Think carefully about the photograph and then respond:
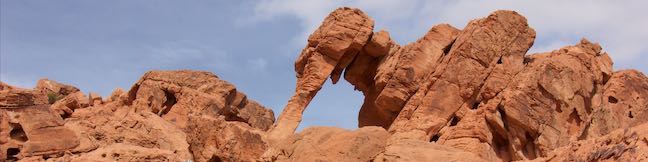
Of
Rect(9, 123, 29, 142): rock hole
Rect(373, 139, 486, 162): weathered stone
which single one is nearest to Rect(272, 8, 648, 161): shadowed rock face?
Rect(373, 139, 486, 162): weathered stone

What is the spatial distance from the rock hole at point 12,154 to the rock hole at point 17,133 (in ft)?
1.68

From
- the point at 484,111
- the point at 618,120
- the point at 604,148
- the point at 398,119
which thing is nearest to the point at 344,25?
the point at 398,119

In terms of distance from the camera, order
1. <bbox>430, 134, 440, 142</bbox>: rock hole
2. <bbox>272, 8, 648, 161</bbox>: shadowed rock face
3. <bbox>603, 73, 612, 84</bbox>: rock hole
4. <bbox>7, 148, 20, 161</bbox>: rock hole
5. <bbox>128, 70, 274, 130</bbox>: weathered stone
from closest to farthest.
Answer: <bbox>7, 148, 20, 161</bbox>: rock hole → <bbox>272, 8, 648, 161</bbox>: shadowed rock face → <bbox>430, 134, 440, 142</bbox>: rock hole → <bbox>603, 73, 612, 84</bbox>: rock hole → <bbox>128, 70, 274, 130</bbox>: weathered stone

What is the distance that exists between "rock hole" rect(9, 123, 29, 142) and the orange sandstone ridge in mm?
42

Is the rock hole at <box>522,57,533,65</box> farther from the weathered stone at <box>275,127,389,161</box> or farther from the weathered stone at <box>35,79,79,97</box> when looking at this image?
the weathered stone at <box>35,79,79,97</box>

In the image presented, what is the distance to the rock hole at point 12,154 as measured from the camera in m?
31.7

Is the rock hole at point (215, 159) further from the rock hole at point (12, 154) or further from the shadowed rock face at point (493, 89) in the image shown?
the rock hole at point (12, 154)

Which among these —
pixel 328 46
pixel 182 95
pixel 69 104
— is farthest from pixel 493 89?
pixel 69 104

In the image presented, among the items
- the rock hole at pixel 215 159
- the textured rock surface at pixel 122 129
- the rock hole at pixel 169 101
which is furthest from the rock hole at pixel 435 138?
the rock hole at pixel 169 101

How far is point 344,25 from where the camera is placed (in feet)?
138

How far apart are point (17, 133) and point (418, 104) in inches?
723

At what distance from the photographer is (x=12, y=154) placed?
105 ft

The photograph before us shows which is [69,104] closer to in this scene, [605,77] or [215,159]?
[215,159]

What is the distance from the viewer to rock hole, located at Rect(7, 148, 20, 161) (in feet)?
104
